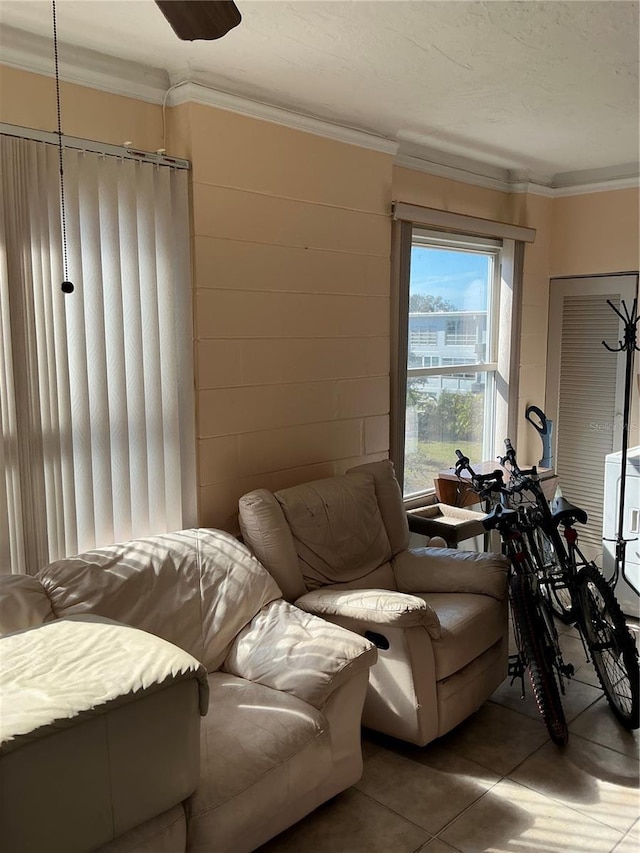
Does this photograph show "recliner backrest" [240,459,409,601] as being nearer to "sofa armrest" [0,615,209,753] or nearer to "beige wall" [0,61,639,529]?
"beige wall" [0,61,639,529]

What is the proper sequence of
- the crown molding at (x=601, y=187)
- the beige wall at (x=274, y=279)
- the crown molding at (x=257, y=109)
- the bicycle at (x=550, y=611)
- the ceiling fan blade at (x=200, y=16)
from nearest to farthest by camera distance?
the ceiling fan blade at (x=200, y=16) < the crown molding at (x=257, y=109) < the bicycle at (x=550, y=611) < the beige wall at (x=274, y=279) < the crown molding at (x=601, y=187)

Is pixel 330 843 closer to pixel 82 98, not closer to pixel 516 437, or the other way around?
pixel 82 98

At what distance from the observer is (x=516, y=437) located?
4727 mm

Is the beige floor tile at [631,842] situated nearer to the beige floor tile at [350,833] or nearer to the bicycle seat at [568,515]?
the beige floor tile at [350,833]

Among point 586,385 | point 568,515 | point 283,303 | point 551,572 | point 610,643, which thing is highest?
point 283,303

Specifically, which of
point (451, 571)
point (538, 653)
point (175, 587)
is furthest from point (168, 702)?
point (451, 571)

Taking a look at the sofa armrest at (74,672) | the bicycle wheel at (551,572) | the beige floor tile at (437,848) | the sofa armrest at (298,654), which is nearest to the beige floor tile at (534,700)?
the bicycle wheel at (551,572)

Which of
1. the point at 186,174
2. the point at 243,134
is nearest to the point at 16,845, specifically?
the point at 186,174

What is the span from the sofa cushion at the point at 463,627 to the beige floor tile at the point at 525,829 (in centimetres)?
46

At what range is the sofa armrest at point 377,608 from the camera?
2.53 metres

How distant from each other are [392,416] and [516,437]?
4.13 feet

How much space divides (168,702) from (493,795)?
4.40 ft

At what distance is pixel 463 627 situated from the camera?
2764mm

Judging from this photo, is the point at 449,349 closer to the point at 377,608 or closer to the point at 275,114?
the point at 275,114
